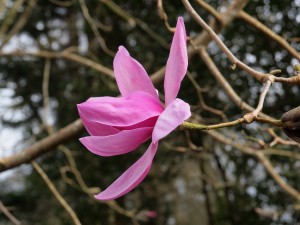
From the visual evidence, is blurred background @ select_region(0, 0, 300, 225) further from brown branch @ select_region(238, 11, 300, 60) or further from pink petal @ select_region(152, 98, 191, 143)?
pink petal @ select_region(152, 98, 191, 143)

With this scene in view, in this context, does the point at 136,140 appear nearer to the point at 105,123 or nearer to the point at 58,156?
the point at 105,123

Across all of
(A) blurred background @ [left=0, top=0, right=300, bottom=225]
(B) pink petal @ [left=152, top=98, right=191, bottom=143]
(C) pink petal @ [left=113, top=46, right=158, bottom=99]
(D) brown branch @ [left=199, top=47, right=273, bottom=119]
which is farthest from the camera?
(A) blurred background @ [left=0, top=0, right=300, bottom=225]

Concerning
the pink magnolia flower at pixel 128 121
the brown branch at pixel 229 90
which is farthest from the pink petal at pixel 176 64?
the brown branch at pixel 229 90

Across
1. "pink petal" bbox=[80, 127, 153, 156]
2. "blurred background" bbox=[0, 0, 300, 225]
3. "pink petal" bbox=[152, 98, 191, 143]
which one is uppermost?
"pink petal" bbox=[152, 98, 191, 143]

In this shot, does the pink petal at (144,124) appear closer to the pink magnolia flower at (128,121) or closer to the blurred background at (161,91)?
the pink magnolia flower at (128,121)

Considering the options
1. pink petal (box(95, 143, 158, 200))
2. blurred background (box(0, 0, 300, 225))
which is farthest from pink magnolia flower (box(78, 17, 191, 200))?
blurred background (box(0, 0, 300, 225))

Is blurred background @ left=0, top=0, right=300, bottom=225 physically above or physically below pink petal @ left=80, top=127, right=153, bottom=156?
below

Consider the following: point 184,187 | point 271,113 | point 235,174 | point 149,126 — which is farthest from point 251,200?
point 184,187
